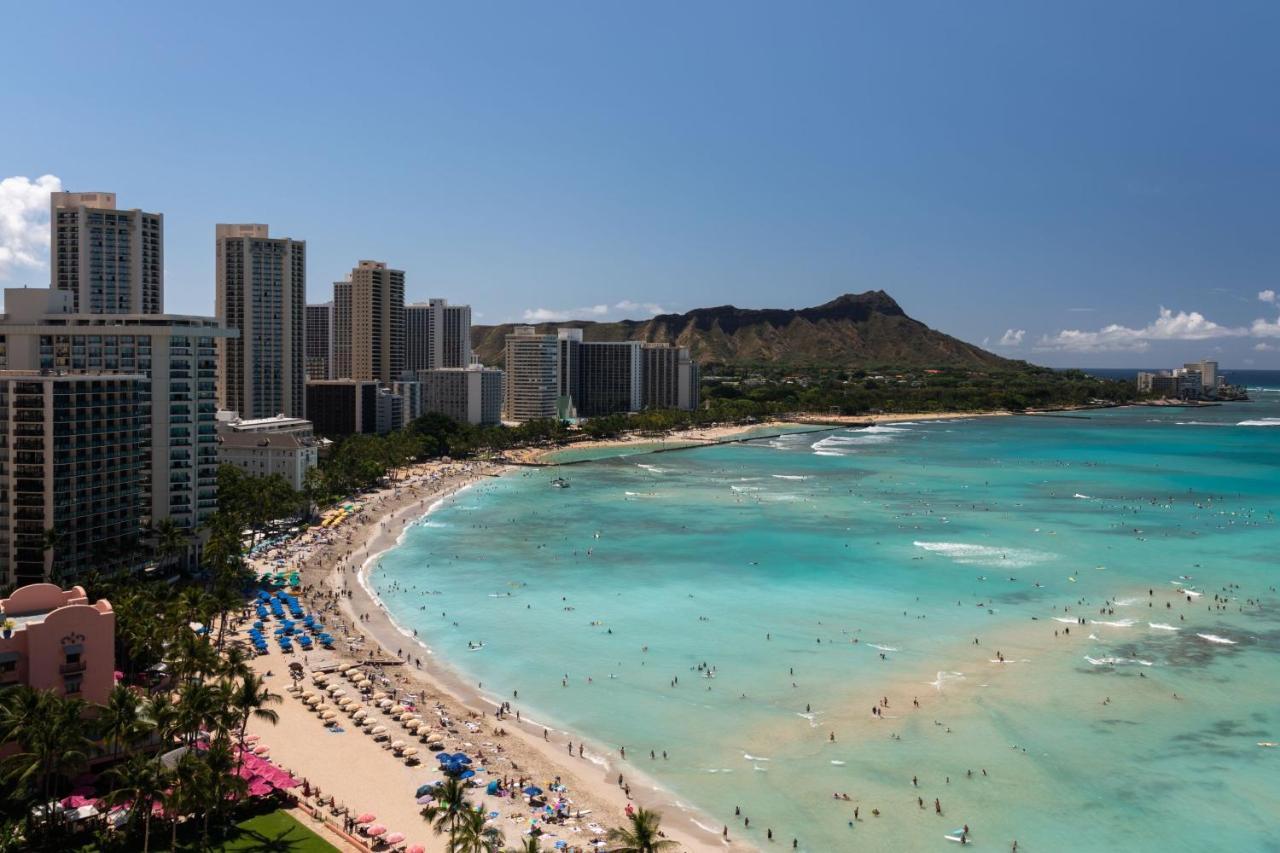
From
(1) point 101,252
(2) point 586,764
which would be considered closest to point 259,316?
(1) point 101,252

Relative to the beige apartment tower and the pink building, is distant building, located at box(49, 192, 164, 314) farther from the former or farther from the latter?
the pink building

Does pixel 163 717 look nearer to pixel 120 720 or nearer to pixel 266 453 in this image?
pixel 120 720

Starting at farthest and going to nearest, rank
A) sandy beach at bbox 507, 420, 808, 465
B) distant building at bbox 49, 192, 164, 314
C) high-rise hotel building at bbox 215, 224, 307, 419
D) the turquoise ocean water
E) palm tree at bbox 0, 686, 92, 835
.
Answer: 1. sandy beach at bbox 507, 420, 808, 465
2. high-rise hotel building at bbox 215, 224, 307, 419
3. distant building at bbox 49, 192, 164, 314
4. the turquoise ocean water
5. palm tree at bbox 0, 686, 92, 835

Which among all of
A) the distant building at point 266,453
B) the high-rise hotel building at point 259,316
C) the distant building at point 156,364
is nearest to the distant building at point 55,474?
the distant building at point 156,364

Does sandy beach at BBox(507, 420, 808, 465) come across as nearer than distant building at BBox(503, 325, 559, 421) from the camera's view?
Yes

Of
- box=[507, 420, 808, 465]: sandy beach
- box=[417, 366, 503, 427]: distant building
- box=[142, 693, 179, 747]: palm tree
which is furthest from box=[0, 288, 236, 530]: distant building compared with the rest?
box=[417, 366, 503, 427]: distant building

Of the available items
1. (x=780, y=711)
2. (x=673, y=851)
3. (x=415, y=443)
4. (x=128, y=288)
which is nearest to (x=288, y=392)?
(x=415, y=443)

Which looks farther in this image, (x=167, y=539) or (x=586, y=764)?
(x=167, y=539)
